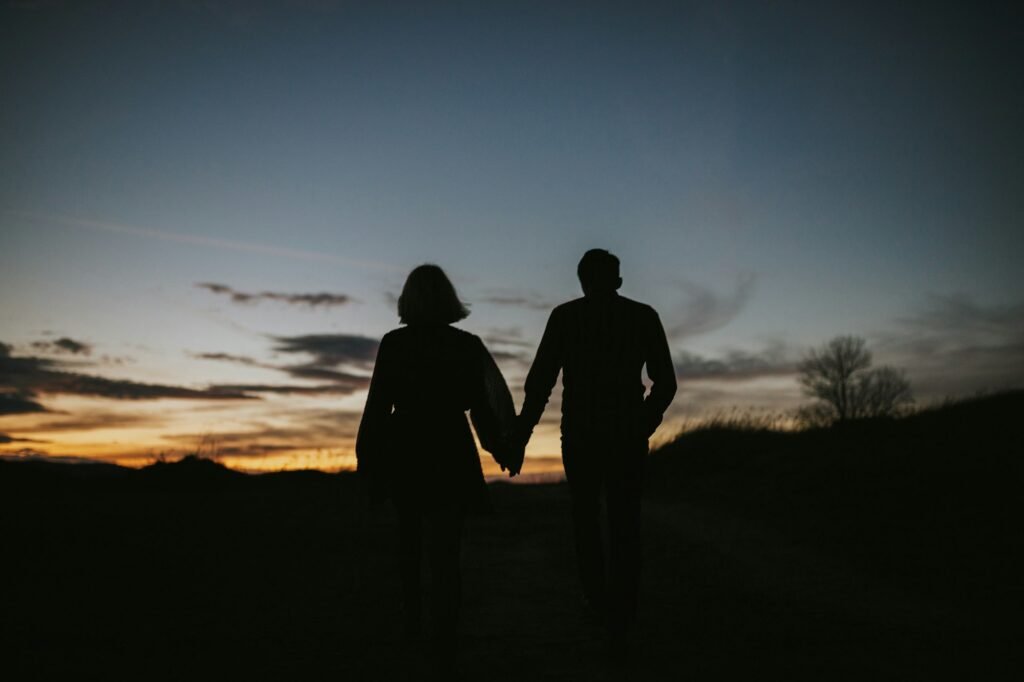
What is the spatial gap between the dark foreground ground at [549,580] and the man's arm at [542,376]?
1429 millimetres

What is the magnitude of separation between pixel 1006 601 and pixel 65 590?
7595 mm

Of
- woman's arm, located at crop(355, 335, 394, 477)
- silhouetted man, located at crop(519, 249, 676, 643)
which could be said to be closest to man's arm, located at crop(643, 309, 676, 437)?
silhouetted man, located at crop(519, 249, 676, 643)

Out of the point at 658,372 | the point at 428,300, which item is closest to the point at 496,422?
the point at 428,300

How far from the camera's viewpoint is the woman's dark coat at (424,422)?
454 centimetres

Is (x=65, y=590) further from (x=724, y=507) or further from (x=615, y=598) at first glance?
(x=724, y=507)

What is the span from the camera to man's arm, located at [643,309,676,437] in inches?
202

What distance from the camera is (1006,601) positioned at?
20.2 ft

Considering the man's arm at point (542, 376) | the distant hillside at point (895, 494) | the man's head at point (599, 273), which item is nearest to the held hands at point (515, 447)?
the man's arm at point (542, 376)

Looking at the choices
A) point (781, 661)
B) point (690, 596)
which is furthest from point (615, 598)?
point (690, 596)

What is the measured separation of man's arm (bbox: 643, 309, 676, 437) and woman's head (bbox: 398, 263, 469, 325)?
1329mm

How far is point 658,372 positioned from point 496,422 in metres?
1.20

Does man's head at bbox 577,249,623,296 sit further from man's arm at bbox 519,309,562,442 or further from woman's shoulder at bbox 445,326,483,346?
woman's shoulder at bbox 445,326,483,346

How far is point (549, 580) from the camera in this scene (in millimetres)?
7082

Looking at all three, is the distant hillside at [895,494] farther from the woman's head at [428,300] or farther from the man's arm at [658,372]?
the woman's head at [428,300]
